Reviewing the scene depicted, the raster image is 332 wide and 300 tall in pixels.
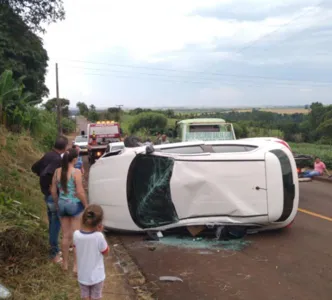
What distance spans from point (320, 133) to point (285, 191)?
2406 inches

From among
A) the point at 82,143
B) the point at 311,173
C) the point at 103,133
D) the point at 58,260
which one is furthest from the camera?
the point at 82,143

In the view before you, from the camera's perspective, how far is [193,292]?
5484mm

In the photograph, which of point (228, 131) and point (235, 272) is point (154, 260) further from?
point (228, 131)

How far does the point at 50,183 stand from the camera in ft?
20.4

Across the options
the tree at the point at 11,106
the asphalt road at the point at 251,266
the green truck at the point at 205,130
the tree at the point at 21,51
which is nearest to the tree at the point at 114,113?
the tree at the point at 21,51

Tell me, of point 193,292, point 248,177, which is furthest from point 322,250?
point 193,292

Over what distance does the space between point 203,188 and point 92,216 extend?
3.70 meters

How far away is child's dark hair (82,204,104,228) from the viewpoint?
4.04 metres

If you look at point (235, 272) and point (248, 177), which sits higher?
point (248, 177)

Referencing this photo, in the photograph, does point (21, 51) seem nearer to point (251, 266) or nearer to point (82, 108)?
point (251, 266)

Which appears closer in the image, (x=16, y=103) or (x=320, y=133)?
(x=16, y=103)

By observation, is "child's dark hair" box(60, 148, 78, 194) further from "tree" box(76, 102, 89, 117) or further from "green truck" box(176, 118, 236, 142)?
"tree" box(76, 102, 89, 117)

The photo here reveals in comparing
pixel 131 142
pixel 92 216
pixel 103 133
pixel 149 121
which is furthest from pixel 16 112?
pixel 149 121

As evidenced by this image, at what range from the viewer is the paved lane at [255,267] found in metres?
5.42
